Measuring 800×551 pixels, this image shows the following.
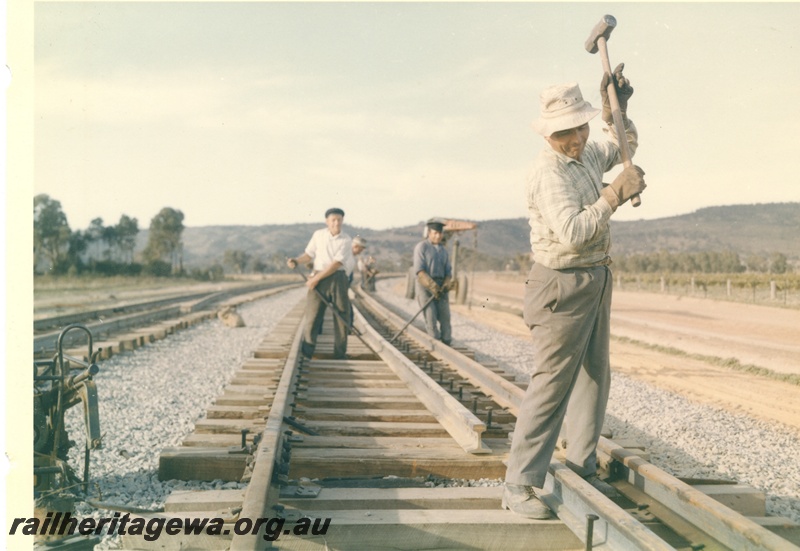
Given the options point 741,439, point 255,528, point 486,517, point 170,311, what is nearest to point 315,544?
point 255,528

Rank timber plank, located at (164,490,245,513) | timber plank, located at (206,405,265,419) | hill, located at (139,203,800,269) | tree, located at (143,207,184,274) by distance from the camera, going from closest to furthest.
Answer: timber plank, located at (164,490,245,513), timber plank, located at (206,405,265,419), tree, located at (143,207,184,274), hill, located at (139,203,800,269)

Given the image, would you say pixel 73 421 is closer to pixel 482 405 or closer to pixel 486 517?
pixel 482 405

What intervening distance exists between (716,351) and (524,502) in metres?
11.5

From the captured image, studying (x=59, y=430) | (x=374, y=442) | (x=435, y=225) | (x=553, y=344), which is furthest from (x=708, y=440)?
(x=435, y=225)

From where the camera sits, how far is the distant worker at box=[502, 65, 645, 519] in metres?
3.11

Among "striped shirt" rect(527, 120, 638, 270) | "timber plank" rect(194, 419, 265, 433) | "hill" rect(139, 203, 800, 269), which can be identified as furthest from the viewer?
"hill" rect(139, 203, 800, 269)

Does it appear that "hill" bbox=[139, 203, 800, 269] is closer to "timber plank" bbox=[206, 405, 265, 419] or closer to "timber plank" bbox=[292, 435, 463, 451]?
"timber plank" bbox=[206, 405, 265, 419]

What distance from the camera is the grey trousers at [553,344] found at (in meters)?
3.19

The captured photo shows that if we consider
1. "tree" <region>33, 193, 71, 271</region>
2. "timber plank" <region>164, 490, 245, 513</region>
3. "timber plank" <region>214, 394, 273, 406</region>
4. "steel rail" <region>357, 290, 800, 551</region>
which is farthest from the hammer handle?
"tree" <region>33, 193, 71, 271</region>

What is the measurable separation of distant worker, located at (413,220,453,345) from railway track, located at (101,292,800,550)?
3.25 metres

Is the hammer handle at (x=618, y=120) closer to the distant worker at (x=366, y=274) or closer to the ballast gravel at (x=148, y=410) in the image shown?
the ballast gravel at (x=148, y=410)

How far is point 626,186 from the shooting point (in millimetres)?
2959

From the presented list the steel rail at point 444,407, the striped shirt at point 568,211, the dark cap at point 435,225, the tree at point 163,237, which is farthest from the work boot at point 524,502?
the tree at point 163,237

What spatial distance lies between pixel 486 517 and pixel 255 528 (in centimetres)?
96
